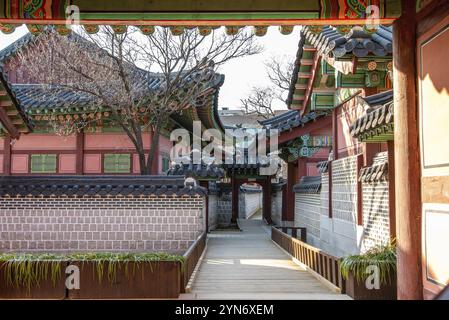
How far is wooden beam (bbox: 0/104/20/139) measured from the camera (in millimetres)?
12548

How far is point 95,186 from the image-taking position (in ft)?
45.8

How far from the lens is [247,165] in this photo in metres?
26.6

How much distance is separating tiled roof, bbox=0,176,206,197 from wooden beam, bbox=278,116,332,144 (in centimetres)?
739

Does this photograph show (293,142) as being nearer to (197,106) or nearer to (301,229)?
(301,229)

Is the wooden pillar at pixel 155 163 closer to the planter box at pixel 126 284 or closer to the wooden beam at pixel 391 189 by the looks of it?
the planter box at pixel 126 284

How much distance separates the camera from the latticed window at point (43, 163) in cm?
1680

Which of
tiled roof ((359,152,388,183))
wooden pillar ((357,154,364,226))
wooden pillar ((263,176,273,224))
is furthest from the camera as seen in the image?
wooden pillar ((263,176,273,224))

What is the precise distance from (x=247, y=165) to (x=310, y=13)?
21.4 m

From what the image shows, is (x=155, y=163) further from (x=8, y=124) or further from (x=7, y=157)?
(x=8, y=124)

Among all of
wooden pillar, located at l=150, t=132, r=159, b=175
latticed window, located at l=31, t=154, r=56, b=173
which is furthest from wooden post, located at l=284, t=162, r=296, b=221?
latticed window, located at l=31, t=154, r=56, b=173

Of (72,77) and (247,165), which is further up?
(72,77)

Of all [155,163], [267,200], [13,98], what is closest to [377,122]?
[13,98]

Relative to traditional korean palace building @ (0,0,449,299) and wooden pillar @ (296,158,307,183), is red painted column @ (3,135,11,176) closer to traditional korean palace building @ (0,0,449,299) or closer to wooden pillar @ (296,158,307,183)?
traditional korean palace building @ (0,0,449,299)
